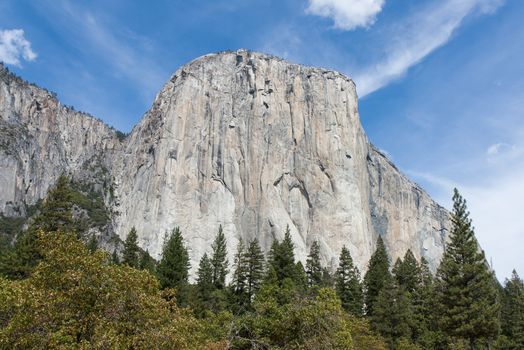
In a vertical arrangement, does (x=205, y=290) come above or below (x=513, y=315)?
above

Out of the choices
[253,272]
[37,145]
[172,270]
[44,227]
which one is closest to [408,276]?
[253,272]

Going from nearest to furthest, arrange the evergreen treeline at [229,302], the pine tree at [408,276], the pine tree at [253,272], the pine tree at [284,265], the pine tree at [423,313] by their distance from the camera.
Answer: the evergreen treeline at [229,302] < the pine tree at [423,313] < the pine tree at [253,272] < the pine tree at [284,265] < the pine tree at [408,276]

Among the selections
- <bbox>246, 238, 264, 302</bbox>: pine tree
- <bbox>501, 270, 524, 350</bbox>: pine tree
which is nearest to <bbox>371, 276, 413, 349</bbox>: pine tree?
<bbox>501, 270, 524, 350</bbox>: pine tree

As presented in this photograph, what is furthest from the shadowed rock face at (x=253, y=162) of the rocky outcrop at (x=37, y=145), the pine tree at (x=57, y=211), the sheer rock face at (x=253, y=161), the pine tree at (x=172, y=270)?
the pine tree at (x=57, y=211)

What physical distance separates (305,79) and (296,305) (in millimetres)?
117887

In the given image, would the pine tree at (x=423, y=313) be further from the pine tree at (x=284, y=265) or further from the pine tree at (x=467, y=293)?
the pine tree at (x=284, y=265)

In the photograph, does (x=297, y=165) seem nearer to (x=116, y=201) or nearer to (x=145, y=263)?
(x=116, y=201)

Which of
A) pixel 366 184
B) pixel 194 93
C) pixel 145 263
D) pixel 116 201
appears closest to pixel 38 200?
pixel 116 201

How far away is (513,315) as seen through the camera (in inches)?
2293

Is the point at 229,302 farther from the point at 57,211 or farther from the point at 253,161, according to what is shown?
the point at 253,161

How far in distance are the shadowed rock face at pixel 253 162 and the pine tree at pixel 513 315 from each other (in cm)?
5105

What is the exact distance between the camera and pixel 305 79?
448ft

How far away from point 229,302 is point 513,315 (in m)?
31.5

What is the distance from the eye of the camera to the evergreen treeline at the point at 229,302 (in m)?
13.7
